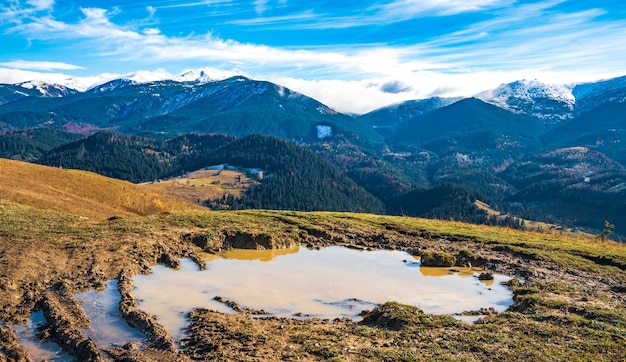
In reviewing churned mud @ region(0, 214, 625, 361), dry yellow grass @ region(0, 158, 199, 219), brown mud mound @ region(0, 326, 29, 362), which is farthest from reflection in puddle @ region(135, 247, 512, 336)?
dry yellow grass @ region(0, 158, 199, 219)

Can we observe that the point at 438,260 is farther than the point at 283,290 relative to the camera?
Yes

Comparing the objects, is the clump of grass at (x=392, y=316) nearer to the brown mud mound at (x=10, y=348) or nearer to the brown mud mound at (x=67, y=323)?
the brown mud mound at (x=67, y=323)

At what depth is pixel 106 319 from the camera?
18.5 meters

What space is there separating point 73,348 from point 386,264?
20947 millimetres

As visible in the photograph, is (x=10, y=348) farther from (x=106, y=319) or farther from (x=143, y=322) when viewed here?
(x=143, y=322)

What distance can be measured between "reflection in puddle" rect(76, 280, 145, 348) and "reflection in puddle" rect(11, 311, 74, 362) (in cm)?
114

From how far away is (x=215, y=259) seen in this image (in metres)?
31.0

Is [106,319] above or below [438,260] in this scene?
above

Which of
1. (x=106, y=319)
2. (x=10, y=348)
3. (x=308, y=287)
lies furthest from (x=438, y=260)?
(x=10, y=348)

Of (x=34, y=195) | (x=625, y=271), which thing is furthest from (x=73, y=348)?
(x=34, y=195)

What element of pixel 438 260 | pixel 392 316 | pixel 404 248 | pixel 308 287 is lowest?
pixel 404 248

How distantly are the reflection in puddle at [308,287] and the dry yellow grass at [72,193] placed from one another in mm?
28723

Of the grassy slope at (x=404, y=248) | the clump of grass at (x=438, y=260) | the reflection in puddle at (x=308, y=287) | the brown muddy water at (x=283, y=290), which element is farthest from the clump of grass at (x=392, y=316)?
the clump of grass at (x=438, y=260)

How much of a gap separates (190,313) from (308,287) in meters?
7.41
